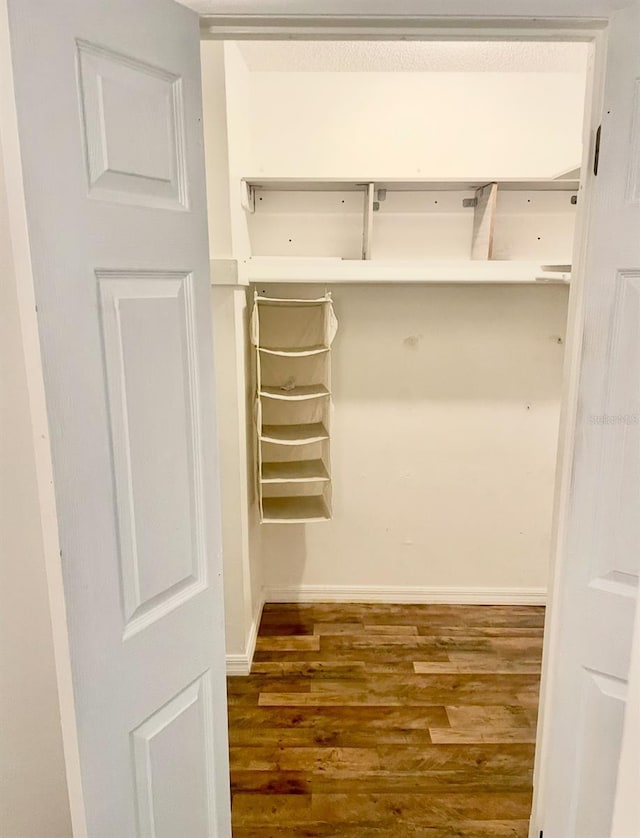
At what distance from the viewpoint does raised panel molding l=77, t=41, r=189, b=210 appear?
89cm

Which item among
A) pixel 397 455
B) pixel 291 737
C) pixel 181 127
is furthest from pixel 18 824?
pixel 397 455

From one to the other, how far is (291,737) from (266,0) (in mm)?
2248

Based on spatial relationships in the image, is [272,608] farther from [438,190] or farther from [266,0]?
[266,0]

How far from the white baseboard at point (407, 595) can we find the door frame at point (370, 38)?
1.64 m

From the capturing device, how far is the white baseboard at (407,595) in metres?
3.04

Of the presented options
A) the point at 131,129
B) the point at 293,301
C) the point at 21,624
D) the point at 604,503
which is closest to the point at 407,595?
the point at 293,301

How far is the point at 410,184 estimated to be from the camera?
245cm

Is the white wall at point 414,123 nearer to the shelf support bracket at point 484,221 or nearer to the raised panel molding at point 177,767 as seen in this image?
the shelf support bracket at point 484,221

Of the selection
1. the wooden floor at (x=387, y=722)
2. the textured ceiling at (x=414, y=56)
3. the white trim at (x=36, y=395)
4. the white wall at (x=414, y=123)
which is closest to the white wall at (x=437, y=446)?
the wooden floor at (x=387, y=722)

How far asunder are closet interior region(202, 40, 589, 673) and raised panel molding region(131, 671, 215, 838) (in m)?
1.08

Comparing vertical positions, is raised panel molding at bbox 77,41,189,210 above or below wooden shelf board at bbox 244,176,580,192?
below

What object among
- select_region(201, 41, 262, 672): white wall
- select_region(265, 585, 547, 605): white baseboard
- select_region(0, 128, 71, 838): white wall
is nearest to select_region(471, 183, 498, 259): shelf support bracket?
select_region(201, 41, 262, 672): white wall

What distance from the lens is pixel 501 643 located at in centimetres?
271

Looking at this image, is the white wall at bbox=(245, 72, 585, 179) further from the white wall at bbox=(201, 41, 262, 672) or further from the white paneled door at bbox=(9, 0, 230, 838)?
the white paneled door at bbox=(9, 0, 230, 838)
